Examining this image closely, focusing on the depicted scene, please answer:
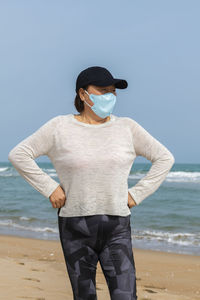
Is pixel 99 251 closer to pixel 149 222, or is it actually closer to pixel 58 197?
pixel 58 197

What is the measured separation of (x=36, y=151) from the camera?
2.66 metres

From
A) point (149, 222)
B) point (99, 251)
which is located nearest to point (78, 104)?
point (99, 251)

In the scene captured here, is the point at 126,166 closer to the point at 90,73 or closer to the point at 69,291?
the point at 90,73

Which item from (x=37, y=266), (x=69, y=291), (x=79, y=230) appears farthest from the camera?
(x=37, y=266)

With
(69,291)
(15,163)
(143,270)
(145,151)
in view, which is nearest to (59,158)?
(15,163)

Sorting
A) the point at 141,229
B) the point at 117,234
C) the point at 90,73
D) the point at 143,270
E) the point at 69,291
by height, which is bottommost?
the point at 141,229

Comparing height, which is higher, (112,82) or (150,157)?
(112,82)

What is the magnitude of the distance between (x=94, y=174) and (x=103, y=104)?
0.43 meters

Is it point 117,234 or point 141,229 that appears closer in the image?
point 117,234

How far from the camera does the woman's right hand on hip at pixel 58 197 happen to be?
2590 millimetres

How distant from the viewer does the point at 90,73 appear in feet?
8.63

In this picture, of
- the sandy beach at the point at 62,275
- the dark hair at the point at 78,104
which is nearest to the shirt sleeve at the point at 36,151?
the dark hair at the point at 78,104

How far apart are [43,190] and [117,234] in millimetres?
521

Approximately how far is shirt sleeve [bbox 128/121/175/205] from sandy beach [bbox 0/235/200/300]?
262 centimetres
